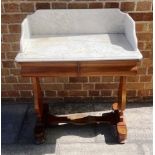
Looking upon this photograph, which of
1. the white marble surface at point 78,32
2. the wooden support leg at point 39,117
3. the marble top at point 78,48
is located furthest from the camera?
the wooden support leg at point 39,117

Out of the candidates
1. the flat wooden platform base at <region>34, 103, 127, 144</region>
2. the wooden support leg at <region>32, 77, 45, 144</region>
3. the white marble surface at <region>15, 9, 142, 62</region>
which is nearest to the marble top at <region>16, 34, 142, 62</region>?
the white marble surface at <region>15, 9, 142, 62</region>

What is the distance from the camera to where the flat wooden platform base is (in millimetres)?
2926

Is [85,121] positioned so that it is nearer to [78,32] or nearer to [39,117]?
[39,117]

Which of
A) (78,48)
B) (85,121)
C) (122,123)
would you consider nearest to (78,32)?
(78,48)

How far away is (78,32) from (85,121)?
2.89 feet

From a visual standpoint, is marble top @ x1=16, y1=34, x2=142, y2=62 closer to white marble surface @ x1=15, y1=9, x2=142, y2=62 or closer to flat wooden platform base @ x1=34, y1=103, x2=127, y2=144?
white marble surface @ x1=15, y1=9, x2=142, y2=62

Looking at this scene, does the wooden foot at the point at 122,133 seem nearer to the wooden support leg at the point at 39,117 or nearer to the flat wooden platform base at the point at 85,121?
the flat wooden platform base at the point at 85,121

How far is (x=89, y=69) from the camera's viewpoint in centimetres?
247

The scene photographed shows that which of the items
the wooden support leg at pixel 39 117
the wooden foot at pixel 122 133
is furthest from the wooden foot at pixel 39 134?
the wooden foot at pixel 122 133

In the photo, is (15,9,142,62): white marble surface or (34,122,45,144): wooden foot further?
(34,122,45,144): wooden foot

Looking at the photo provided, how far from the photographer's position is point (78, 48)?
260 centimetres

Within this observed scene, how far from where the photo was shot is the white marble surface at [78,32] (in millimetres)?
2592

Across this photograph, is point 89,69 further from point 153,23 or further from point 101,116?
point 153,23

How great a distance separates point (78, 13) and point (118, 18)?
1.28ft
